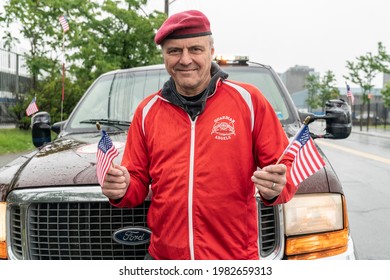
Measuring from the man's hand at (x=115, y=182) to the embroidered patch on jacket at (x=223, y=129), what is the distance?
1.38 feet

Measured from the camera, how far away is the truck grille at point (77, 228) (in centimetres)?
237

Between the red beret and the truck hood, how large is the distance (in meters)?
0.75

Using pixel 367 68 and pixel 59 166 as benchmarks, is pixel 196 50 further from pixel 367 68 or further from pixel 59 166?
pixel 367 68

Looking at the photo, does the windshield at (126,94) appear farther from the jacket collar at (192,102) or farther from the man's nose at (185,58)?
the man's nose at (185,58)

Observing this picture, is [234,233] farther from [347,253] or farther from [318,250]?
[347,253]

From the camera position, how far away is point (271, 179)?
6.07ft

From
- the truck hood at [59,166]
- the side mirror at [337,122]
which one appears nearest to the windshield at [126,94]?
the side mirror at [337,122]

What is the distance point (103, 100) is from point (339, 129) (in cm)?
185

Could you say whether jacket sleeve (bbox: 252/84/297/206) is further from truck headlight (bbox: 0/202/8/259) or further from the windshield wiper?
the windshield wiper

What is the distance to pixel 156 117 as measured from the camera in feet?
7.38

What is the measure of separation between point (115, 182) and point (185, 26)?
2.42 feet

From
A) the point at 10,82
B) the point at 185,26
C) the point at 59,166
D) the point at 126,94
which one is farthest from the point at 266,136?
the point at 10,82

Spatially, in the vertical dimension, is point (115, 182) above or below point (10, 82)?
below

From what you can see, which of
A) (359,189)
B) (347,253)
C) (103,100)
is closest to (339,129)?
(347,253)
